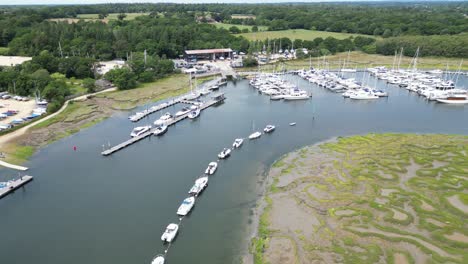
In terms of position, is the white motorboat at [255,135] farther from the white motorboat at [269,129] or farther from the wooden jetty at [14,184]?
the wooden jetty at [14,184]

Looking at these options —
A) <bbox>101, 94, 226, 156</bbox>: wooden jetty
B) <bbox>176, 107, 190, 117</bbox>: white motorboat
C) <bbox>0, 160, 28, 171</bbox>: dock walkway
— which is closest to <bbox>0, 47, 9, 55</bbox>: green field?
<bbox>176, 107, 190, 117</bbox>: white motorboat

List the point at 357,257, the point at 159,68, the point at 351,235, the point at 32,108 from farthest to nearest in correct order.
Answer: the point at 159,68 < the point at 32,108 < the point at 351,235 < the point at 357,257

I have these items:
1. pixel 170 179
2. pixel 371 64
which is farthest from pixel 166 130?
pixel 371 64

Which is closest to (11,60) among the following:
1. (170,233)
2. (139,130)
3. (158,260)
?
(139,130)

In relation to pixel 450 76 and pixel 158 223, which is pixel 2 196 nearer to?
pixel 158 223

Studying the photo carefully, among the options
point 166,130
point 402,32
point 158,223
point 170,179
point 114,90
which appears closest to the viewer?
point 158,223

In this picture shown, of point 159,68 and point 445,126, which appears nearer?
point 445,126

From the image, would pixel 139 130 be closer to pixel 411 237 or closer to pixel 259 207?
pixel 259 207
